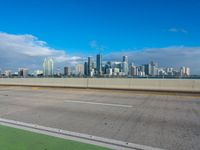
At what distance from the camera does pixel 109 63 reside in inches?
1412

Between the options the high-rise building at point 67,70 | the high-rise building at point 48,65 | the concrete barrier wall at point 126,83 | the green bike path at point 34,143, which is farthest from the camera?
the high-rise building at point 48,65

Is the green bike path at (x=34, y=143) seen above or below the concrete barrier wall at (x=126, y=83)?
below

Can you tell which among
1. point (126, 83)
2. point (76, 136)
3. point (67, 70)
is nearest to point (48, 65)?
point (67, 70)

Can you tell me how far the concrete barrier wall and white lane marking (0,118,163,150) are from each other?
1370 centimetres

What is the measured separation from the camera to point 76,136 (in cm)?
545

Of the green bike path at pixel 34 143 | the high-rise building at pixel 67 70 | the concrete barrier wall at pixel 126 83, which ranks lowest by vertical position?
the green bike path at pixel 34 143

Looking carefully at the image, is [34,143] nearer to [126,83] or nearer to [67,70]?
[126,83]

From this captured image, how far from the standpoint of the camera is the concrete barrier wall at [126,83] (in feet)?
57.1

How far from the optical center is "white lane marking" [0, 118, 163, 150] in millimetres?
4742

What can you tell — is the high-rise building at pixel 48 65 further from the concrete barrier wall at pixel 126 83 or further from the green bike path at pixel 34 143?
the green bike path at pixel 34 143

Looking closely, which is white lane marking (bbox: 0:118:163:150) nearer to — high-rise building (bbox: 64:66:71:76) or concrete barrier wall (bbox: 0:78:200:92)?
concrete barrier wall (bbox: 0:78:200:92)

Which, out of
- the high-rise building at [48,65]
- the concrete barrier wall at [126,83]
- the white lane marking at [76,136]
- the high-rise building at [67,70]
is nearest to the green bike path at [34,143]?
the white lane marking at [76,136]

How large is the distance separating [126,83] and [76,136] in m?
14.7

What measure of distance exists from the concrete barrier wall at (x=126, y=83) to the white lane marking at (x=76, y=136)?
1370cm
